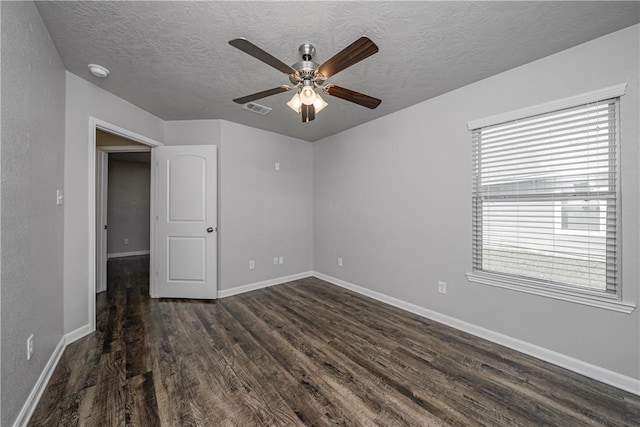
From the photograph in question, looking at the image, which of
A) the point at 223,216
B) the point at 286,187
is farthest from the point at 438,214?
the point at 223,216

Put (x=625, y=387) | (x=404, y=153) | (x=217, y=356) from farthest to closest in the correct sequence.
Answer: (x=404, y=153) → (x=217, y=356) → (x=625, y=387)

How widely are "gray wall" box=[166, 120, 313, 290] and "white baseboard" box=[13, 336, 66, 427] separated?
1672mm

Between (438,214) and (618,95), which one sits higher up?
(618,95)

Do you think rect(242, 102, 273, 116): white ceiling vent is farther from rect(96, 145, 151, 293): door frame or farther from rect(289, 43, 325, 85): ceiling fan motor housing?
rect(96, 145, 151, 293): door frame

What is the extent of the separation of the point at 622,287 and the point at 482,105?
1814 millimetres

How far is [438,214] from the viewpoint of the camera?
9.10 feet

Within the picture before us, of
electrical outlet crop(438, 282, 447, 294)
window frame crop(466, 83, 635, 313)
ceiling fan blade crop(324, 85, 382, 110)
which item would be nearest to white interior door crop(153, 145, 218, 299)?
ceiling fan blade crop(324, 85, 382, 110)

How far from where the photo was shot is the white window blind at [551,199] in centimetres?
183

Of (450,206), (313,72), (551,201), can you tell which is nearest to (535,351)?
(551,201)

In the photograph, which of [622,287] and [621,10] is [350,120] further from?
[622,287]

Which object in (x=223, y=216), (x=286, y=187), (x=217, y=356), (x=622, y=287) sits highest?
(x=286, y=187)

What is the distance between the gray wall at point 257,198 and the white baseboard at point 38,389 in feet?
5.49

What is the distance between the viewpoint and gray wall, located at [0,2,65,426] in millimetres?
1295

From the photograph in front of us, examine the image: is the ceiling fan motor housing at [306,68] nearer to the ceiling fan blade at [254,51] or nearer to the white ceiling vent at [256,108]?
the ceiling fan blade at [254,51]
